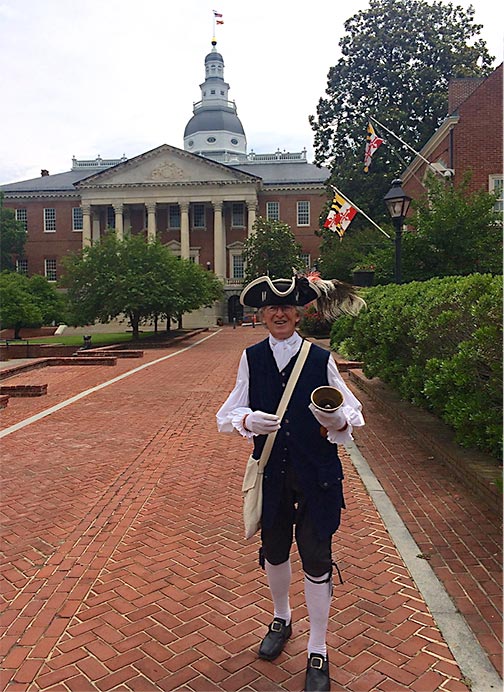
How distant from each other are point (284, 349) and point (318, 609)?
137 centimetres

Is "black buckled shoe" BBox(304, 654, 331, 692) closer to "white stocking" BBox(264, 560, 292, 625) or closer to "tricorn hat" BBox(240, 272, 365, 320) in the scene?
"white stocking" BBox(264, 560, 292, 625)

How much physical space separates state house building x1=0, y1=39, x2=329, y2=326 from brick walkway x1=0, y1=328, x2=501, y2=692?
163 feet

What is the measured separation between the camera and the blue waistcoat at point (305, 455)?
3127mm

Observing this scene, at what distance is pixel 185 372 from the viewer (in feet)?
55.0

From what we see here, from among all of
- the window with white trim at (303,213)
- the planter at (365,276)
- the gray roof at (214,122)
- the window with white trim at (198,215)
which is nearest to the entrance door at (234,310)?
the window with white trim at (198,215)

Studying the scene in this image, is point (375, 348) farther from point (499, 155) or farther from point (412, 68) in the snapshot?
point (412, 68)

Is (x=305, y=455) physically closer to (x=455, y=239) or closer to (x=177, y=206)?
(x=455, y=239)

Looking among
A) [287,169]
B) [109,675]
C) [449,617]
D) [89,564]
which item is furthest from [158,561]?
[287,169]

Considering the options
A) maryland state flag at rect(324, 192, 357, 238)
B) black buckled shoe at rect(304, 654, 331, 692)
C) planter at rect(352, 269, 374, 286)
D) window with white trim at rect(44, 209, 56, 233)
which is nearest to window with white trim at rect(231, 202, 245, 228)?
window with white trim at rect(44, 209, 56, 233)

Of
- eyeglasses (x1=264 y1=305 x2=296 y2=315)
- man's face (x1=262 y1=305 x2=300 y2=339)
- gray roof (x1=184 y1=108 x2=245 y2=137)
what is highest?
gray roof (x1=184 y1=108 x2=245 y2=137)

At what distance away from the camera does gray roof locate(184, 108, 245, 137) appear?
83.5m

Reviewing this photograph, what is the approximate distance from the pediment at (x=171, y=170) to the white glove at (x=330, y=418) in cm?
5965

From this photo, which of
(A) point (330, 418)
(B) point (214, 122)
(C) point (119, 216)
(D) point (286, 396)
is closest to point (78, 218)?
(C) point (119, 216)

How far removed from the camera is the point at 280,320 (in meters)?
3.27
